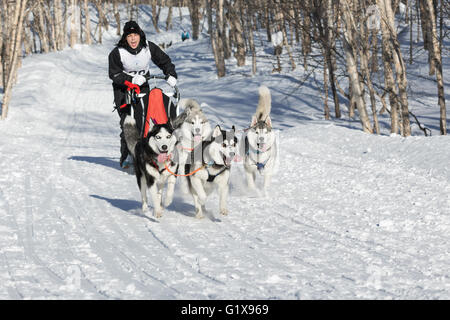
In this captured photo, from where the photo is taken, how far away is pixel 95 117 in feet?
50.6

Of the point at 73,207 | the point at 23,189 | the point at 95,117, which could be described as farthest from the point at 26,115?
the point at 73,207

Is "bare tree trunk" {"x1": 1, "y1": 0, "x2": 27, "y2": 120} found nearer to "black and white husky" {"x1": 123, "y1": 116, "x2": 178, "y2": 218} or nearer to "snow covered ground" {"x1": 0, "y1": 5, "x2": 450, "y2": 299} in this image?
"snow covered ground" {"x1": 0, "y1": 5, "x2": 450, "y2": 299}

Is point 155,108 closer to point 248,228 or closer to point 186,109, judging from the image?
point 186,109

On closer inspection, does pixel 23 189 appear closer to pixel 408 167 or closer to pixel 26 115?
pixel 408 167

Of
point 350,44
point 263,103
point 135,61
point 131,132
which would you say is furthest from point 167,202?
point 350,44

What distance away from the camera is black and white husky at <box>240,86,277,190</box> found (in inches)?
263

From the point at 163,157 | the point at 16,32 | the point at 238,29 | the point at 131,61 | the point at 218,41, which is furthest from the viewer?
the point at 218,41

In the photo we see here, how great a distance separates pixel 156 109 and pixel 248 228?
2.21 m

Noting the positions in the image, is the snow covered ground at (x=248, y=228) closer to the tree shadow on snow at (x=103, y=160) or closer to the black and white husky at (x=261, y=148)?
the tree shadow on snow at (x=103, y=160)

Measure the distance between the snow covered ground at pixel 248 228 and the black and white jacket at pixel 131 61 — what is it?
4.63 feet

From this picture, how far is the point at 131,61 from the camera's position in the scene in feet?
23.3

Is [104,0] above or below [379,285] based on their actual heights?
above
